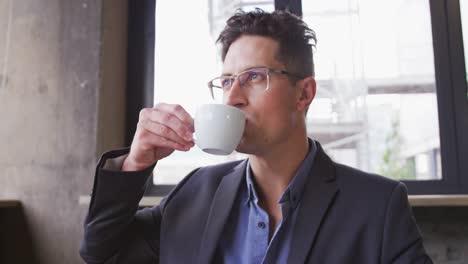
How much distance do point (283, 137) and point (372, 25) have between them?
4.29 ft

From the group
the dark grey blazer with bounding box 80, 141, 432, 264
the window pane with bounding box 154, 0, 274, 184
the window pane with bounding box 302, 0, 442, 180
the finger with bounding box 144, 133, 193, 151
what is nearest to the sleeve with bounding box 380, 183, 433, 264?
the dark grey blazer with bounding box 80, 141, 432, 264

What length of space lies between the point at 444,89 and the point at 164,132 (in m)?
1.64

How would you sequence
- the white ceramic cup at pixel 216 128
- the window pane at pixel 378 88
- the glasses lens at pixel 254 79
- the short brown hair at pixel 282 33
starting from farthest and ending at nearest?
the window pane at pixel 378 88 < the short brown hair at pixel 282 33 < the glasses lens at pixel 254 79 < the white ceramic cup at pixel 216 128

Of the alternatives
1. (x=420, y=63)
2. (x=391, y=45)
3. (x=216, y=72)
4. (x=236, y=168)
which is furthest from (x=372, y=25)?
(x=236, y=168)

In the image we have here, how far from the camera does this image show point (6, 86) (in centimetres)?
188

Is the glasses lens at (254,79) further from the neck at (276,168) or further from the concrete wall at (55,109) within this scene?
the concrete wall at (55,109)

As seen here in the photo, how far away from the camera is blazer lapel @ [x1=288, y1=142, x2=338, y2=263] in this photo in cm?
82

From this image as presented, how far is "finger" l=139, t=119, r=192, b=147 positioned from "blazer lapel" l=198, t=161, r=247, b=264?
25cm

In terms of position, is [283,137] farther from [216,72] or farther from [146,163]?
[216,72]

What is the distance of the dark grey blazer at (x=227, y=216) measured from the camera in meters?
0.82

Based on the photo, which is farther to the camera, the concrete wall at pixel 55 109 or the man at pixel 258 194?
the concrete wall at pixel 55 109

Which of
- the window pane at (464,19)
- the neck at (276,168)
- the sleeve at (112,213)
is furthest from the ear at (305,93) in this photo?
the window pane at (464,19)

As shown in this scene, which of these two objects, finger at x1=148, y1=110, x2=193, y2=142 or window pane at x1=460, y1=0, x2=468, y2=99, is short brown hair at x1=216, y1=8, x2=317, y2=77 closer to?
finger at x1=148, y1=110, x2=193, y2=142

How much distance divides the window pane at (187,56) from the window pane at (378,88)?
438mm
